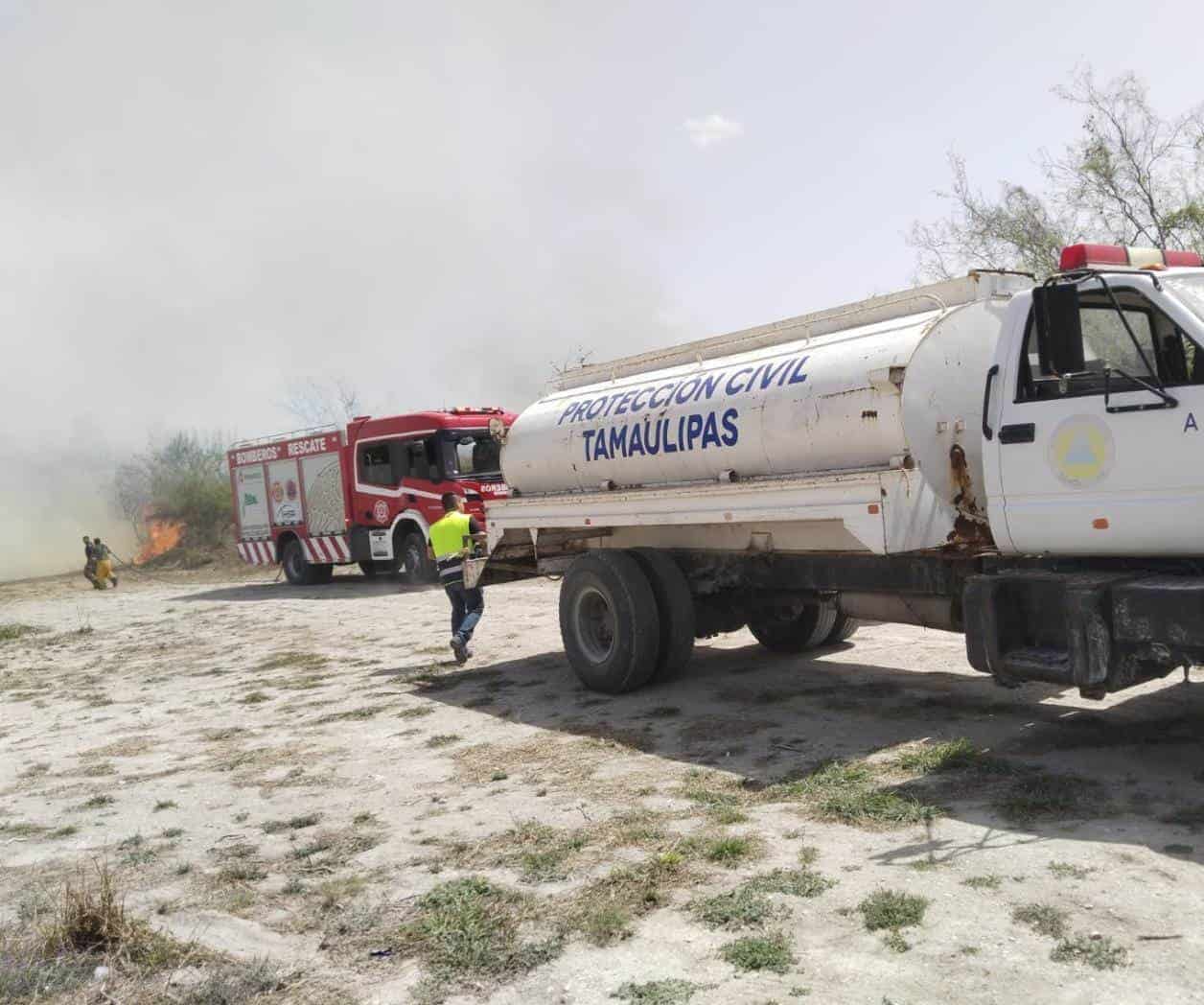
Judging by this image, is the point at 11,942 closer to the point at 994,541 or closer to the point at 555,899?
the point at 555,899

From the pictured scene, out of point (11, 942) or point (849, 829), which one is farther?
point (849, 829)

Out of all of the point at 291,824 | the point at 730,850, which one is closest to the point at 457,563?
the point at 291,824

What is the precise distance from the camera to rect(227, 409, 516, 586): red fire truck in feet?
61.8

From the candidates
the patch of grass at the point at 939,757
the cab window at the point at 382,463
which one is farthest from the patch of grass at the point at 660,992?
the cab window at the point at 382,463

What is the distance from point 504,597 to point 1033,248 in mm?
11140

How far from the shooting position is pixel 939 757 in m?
6.02

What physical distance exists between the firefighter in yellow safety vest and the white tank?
1201 mm

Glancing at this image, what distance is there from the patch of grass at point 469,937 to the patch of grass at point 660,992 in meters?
0.41

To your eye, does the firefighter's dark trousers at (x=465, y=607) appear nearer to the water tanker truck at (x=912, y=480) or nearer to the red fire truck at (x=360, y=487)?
the water tanker truck at (x=912, y=480)

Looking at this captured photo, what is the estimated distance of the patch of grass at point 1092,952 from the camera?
354 cm

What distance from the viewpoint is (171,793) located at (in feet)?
22.2

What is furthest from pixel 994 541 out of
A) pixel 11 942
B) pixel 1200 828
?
pixel 11 942

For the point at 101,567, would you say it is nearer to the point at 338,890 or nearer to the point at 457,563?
the point at 457,563

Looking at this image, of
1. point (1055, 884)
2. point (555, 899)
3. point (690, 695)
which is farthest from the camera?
point (690, 695)
